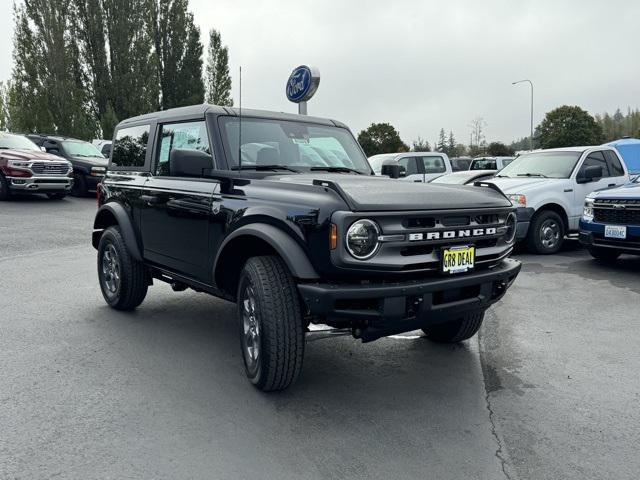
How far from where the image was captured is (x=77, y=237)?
11227mm

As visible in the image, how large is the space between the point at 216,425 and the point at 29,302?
3802 millimetres

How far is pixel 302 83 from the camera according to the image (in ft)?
34.0

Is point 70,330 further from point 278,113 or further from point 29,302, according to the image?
point 278,113

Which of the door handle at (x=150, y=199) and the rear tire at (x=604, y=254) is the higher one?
the door handle at (x=150, y=199)

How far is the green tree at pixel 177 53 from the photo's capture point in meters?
46.2

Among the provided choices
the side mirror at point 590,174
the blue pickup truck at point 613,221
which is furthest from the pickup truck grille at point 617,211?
the side mirror at point 590,174

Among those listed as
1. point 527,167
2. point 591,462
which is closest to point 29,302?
point 591,462

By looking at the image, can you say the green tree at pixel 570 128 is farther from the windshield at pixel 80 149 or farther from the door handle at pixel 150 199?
the door handle at pixel 150 199

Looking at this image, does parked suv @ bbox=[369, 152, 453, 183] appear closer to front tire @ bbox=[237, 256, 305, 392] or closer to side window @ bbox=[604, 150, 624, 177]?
side window @ bbox=[604, 150, 624, 177]

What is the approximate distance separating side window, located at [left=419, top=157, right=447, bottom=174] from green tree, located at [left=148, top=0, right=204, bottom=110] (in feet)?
111

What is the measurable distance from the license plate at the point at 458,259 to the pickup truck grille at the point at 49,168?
14663mm

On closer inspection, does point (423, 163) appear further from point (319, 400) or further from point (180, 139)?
point (319, 400)

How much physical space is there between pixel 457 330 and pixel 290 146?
6.76 feet

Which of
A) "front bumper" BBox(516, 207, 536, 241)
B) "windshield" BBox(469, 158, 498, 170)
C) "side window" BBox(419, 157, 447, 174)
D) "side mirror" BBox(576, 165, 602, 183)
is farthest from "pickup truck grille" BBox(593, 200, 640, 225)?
"windshield" BBox(469, 158, 498, 170)
